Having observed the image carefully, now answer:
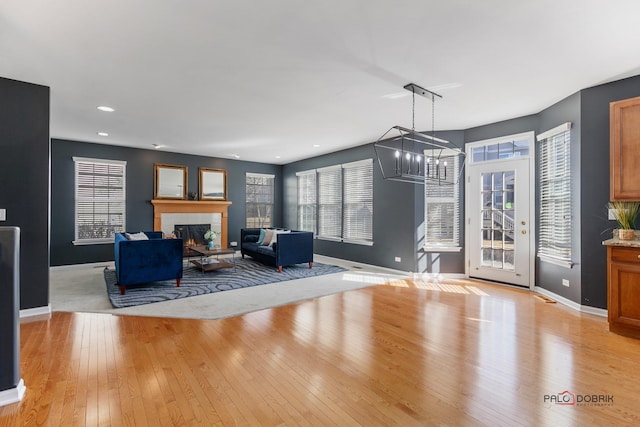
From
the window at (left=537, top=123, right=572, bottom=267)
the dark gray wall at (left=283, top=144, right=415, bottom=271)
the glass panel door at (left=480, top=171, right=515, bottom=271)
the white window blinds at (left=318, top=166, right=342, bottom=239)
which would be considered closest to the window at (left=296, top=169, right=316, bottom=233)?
the white window blinds at (left=318, top=166, right=342, bottom=239)

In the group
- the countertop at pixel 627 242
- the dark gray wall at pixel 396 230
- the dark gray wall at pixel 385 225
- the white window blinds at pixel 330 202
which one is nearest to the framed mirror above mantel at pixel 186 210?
the white window blinds at pixel 330 202

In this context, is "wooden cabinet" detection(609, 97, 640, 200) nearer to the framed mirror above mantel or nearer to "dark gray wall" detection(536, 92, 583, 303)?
"dark gray wall" detection(536, 92, 583, 303)

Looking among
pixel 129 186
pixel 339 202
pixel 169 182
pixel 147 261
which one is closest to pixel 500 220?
pixel 339 202

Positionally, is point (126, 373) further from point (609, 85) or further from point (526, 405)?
point (609, 85)

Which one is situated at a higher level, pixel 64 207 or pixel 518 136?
pixel 518 136

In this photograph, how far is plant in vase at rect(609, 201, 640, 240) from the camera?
10.6 feet

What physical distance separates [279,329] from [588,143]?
4.24m

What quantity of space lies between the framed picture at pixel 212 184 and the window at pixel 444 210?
5.29 meters

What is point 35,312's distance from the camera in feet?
11.7

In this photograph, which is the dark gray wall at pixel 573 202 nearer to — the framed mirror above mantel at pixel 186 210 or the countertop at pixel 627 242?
the countertop at pixel 627 242

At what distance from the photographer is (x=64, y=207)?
632cm

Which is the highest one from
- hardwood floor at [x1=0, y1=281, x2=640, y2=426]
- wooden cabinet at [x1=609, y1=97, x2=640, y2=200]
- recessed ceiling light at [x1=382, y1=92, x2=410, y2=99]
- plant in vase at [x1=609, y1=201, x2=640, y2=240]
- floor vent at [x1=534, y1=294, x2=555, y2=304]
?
recessed ceiling light at [x1=382, y1=92, x2=410, y2=99]

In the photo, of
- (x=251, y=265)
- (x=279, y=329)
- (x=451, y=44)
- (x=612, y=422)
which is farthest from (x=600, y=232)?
(x=251, y=265)

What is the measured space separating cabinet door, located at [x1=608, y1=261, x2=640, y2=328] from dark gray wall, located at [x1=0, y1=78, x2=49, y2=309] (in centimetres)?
619
